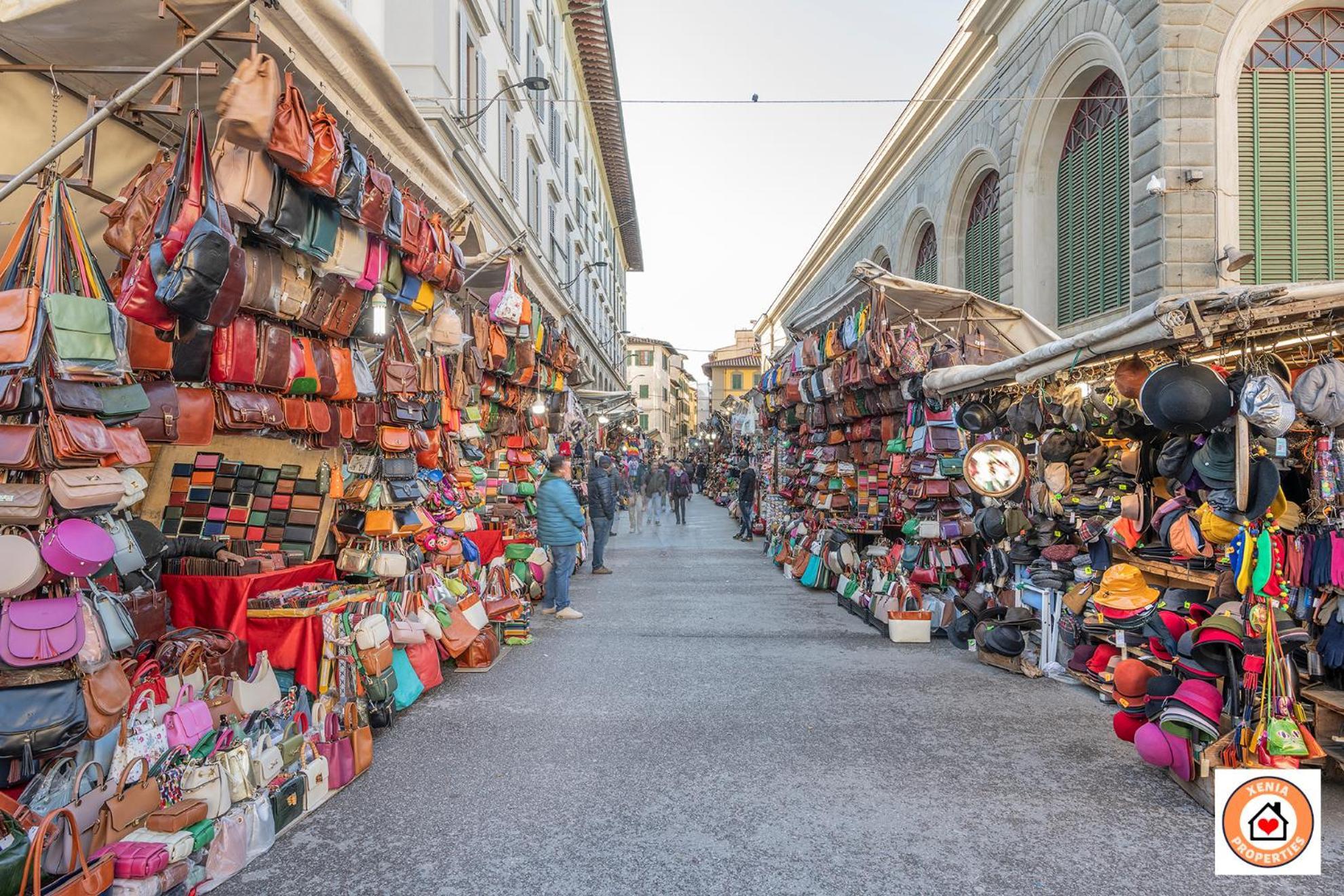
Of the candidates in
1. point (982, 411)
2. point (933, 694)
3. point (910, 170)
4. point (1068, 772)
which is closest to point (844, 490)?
point (982, 411)

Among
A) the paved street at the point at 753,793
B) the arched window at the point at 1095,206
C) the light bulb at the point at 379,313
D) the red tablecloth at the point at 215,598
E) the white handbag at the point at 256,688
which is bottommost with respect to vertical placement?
the paved street at the point at 753,793

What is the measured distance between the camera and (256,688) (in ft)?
15.2

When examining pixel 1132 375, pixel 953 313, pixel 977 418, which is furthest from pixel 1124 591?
pixel 953 313

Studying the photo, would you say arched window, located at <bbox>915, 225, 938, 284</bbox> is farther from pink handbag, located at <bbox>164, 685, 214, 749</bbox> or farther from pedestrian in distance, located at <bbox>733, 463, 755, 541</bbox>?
pink handbag, located at <bbox>164, 685, 214, 749</bbox>

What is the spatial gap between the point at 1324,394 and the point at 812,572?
7.89m

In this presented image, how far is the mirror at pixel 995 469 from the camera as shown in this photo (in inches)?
276

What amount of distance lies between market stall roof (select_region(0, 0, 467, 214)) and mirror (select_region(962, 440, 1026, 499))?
5411 millimetres

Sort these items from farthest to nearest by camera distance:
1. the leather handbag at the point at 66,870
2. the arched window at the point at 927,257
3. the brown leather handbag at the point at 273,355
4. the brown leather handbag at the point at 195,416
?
the arched window at the point at 927,257 → the brown leather handbag at the point at 273,355 → the brown leather handbag at the point at 195,416 → the leather handbag at the point at 66,870

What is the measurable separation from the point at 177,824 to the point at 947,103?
63.3 feet

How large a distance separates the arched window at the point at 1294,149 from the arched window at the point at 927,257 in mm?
8292

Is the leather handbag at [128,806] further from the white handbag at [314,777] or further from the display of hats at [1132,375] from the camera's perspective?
the display of hats at [1132,375]

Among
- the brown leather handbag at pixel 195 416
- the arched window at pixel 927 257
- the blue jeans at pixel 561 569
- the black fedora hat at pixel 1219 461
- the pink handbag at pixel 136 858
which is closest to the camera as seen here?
the pink handbag at pixel 136 858

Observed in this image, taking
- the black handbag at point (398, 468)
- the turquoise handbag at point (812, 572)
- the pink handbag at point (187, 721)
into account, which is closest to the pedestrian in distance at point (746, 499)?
the turquoise handbag at point (812, 572)

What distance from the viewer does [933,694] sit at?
249 inches
